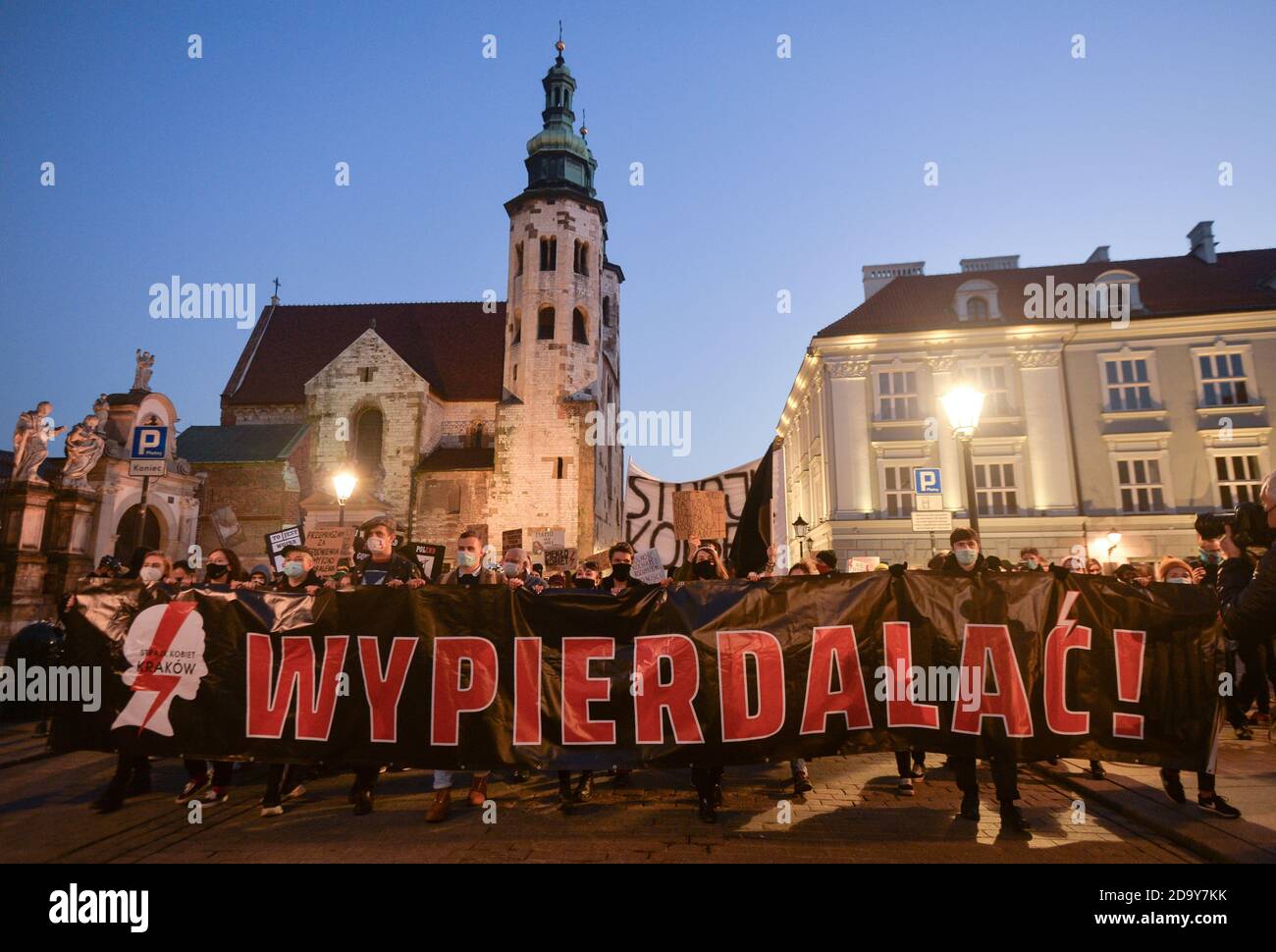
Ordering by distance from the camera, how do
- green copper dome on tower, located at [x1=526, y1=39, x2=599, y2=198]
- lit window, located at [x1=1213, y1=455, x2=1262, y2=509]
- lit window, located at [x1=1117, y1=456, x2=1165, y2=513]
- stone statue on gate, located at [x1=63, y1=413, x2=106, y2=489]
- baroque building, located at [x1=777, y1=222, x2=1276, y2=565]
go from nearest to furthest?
stone statue on gate, located at [x1=63, y1=413, x2=106, y2=489]
lit window, located at [x1=1213, y1=455, x2=1262, y2=509]
baroque building, located at [x1=777, y1=222, x2=1276, y2=565]
lit window, located at [x1=1117, y1=456, x2=1165, y2=513]
green copper dome on tower, located at [x1=526, y1=39, x2=599, y2=198]

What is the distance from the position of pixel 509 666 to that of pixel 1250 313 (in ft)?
111

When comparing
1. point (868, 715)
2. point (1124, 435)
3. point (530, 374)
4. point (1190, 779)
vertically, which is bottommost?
point (1190, 779)

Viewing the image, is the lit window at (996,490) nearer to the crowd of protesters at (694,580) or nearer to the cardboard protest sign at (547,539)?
the cardboard protest sign at (547,539)

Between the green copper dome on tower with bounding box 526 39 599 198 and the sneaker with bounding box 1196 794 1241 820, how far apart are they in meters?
38.2


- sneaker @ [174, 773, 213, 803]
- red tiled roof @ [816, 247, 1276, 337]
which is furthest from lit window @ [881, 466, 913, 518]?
sneaker @ [174, 773, 213, 803]

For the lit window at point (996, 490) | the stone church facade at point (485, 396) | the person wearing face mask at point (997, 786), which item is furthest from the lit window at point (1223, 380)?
the person wearing face mask at point (997, 786)

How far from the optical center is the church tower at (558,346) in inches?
1313

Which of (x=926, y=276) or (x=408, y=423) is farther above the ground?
(x=926, y=276)

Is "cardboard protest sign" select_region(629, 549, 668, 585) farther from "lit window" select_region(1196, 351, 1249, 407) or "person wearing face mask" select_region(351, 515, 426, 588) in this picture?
"lit window" select_region(1196, 351, 1249, 407)

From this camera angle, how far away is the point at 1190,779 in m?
6.26

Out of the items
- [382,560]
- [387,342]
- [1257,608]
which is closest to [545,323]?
[387,342]

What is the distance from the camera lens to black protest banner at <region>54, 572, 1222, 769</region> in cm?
527
